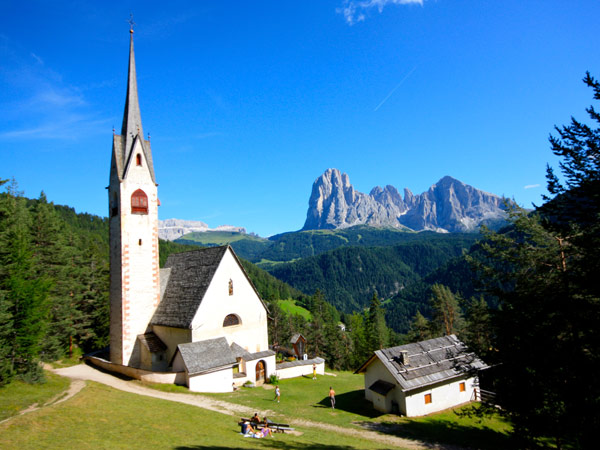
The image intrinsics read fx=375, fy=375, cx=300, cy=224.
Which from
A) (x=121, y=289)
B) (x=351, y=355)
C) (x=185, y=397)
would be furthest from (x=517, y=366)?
(x=351, y=355)

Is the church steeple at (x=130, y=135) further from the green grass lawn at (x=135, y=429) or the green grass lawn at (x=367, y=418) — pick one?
the green grass lawn at (x=367, y=418)

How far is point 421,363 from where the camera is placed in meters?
27.6

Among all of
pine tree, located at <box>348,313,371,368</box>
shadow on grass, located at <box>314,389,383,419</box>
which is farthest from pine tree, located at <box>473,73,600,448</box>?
pine tree, located at <box>348,313,371,368</box>

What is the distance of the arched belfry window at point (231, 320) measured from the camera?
32.4 meters

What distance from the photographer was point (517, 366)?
1401 centimetres

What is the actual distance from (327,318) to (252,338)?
58876 mm

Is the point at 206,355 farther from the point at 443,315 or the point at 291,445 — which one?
the point at 443,315

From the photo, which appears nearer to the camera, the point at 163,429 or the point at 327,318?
the point at 163,429

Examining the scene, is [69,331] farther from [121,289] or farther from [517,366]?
[517,366]

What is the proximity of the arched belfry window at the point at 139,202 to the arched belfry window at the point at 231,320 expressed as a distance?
1201 centimetres

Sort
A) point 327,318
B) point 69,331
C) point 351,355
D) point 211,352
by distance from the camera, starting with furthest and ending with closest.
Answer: point 327,318
point 351,355
point 69,331
point 211,352

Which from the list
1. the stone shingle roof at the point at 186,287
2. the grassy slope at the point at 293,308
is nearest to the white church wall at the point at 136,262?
the stone shingle roof at the point at 186,287

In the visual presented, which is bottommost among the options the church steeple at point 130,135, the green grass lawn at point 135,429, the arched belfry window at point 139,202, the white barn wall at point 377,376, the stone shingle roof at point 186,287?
the white barn wall at point 377,376

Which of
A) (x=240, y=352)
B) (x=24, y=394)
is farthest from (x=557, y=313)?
(x=24, y=394)
